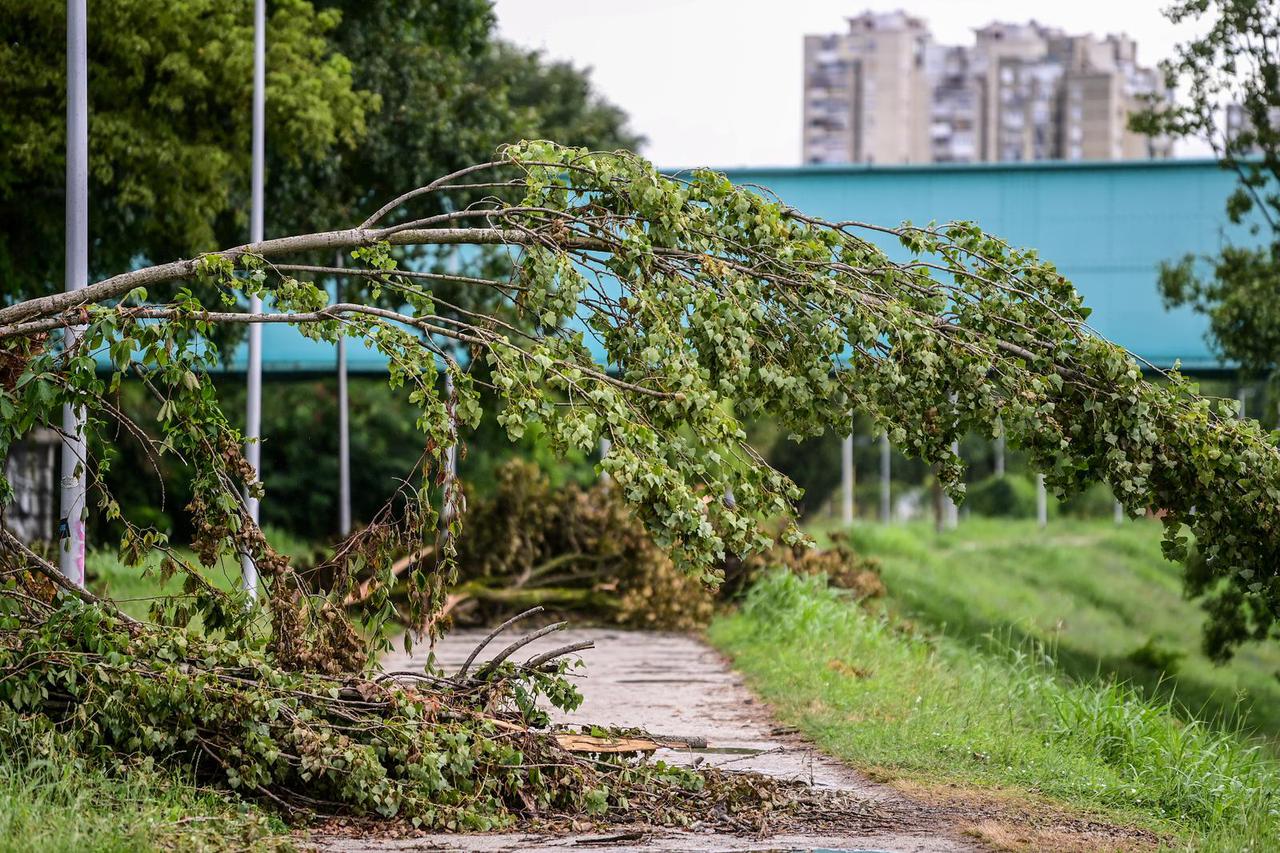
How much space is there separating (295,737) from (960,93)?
10630 cm

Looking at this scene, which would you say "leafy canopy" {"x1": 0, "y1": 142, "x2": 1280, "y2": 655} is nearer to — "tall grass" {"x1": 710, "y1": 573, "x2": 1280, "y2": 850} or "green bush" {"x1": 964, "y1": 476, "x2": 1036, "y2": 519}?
"tall grass" {"x1": 710, "y1": 573, "x2": 1280, "y2": 850}

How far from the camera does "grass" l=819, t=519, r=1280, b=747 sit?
64.8 feet

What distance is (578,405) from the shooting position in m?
6.79

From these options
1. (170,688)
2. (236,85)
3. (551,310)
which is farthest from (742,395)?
(236,85)

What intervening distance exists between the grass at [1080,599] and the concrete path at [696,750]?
5279 millimetres

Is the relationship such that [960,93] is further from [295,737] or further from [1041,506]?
[295,737]

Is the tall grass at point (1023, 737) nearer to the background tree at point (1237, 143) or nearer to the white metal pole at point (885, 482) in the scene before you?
the background tree at point (1237, 143)

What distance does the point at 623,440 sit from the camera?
6727 mm

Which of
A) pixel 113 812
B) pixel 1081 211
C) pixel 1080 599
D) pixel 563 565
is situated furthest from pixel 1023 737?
pixel 1080 599

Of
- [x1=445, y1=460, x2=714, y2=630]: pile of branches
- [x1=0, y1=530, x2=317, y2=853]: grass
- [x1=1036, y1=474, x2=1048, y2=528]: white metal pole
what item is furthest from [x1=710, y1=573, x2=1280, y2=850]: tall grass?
[x1=1036, y1=474, x2=1048, y2=528]: white metal pole

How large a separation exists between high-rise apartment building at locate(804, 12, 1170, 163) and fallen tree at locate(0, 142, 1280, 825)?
9994cm

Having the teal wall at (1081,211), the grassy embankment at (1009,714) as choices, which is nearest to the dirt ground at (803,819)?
the grassy embankment at (1009,714)

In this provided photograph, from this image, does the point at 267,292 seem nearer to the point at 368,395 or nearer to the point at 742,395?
the point at 742,395

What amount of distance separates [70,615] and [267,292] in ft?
5.46
